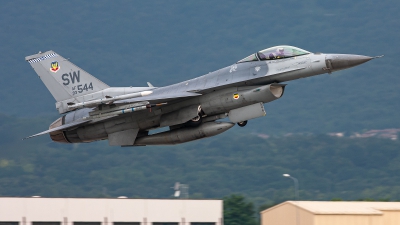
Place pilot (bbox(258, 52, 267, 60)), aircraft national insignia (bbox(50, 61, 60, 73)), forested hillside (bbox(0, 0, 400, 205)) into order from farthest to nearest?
forested hillside (bbox(0, 0, 400, 205)) → aircraft national insignia (bbox(50, 61, 60, 73)) → pilot (bbox(258, 52, 267, 60))

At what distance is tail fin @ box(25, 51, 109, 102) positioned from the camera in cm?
2253

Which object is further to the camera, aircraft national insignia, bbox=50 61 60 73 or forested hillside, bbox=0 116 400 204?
forested hillside, bbox=0 116 400 204

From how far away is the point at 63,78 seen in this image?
22688 millimetres

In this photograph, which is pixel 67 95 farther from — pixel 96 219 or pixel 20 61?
pixel 20 61

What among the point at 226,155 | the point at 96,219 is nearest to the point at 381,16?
the point at 226,155

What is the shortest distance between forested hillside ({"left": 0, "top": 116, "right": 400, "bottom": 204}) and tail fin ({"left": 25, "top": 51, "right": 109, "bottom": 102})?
43.0 metres

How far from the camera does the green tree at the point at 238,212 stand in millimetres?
45656

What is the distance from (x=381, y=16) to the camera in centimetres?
14775

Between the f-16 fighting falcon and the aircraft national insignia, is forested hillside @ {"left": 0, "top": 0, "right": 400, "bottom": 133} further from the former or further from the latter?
the f-16 fighting falcon

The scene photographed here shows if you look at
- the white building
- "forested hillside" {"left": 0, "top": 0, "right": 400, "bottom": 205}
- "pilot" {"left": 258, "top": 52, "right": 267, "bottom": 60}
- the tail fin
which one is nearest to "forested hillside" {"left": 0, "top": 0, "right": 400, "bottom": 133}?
"forested hillside" {"left": 0, "top": 0, "right": 400, "bottom": 205}

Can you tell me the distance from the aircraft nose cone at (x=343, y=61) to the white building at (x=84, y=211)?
1047 centimetres

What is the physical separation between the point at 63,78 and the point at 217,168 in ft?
197

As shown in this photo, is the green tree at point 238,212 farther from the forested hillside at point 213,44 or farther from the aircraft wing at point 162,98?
the forested hillside at point 213,44

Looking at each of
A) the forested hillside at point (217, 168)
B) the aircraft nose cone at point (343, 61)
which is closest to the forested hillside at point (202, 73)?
the forested hillside at point (217, 168)
